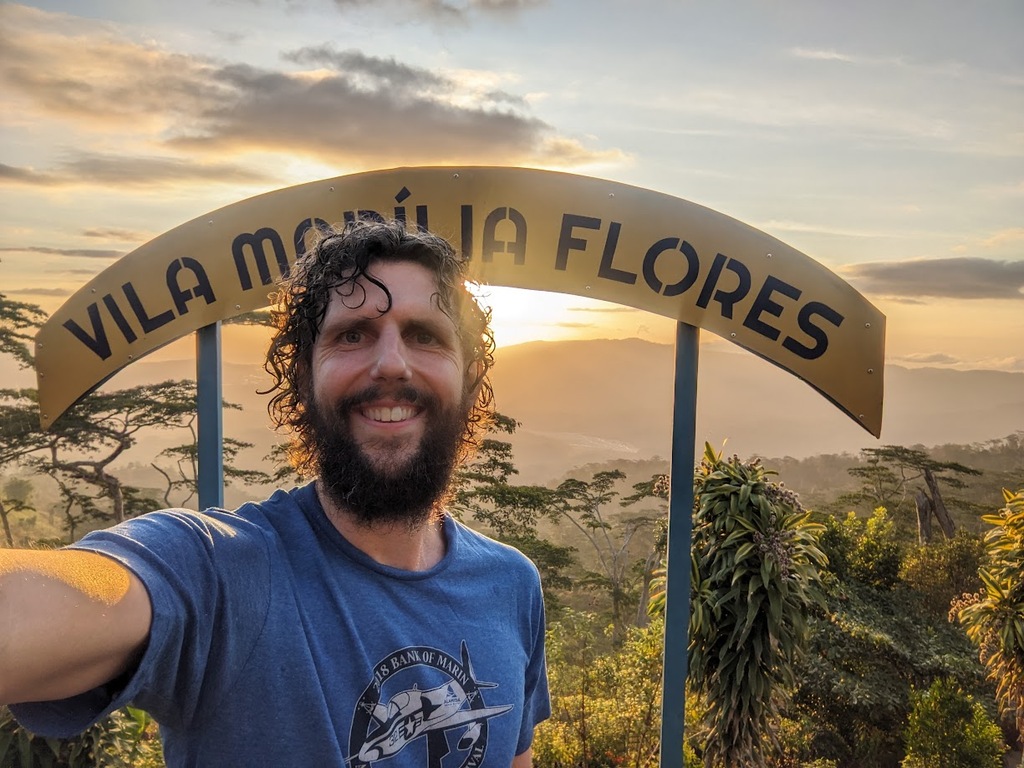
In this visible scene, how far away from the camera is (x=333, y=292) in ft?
5.23

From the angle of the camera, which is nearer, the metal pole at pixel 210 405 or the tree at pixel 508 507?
the metal pole at pixel 210 405

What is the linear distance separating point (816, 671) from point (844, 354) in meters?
10.8

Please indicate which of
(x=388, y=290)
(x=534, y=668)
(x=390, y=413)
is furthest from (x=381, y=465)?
(x=534, y=668)

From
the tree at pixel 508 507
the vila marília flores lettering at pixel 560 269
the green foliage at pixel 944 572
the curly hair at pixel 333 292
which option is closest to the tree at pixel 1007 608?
the vila marília flores lettering at pixel 560 269

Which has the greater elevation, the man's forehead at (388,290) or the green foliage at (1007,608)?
the man's forehead at (388,290)

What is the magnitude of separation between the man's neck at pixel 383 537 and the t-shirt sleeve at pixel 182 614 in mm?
204

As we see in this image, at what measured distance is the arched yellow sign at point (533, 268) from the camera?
3.74 metres

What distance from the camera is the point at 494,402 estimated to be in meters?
2.31

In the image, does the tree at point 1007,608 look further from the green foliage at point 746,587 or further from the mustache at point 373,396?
the mustache at point 373,396

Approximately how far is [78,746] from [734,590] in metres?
4.02

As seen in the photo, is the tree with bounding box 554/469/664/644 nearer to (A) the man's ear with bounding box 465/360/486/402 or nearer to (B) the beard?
(A) the man's ear with bounding box 465/360/486/402

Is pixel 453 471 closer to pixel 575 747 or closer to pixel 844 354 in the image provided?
pixel 844 354

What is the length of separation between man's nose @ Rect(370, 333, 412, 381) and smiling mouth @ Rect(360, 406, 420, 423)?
68 mm

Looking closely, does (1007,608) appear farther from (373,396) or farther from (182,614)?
(182,614)
